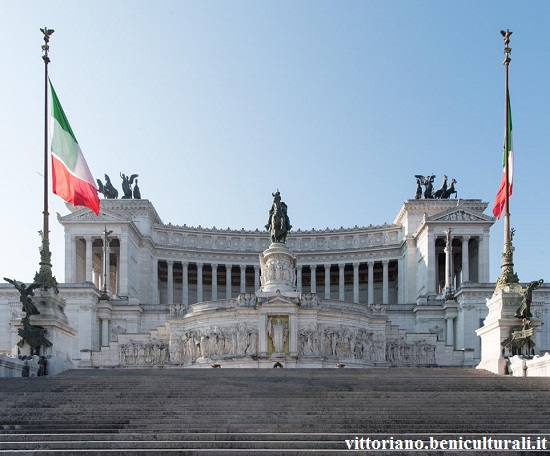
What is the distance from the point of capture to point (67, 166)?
32.1 m

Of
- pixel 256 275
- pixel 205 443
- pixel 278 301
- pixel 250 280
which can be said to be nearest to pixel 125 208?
pixel 256 275

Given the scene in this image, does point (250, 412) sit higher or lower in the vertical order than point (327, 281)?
lower

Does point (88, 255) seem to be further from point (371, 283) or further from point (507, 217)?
point (507, 217)

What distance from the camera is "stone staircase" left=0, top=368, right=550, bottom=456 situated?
1734 centimetres

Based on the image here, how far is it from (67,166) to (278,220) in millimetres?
21293

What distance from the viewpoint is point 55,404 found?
69.3ft

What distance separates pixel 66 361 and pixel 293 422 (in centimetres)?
1517

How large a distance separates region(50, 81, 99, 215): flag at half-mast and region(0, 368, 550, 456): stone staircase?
935 centimetres

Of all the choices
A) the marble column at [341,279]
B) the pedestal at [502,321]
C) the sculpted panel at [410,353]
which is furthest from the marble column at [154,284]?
the pedestal at [502,321]

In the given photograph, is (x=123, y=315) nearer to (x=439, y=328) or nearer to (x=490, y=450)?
(x=439, y=328)

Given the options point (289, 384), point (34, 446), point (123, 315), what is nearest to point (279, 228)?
point (123, 315)

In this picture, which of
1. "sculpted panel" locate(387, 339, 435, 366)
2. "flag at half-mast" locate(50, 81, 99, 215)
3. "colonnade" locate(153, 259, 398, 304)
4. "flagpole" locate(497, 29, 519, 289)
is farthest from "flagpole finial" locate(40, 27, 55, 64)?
"colonnade" locate(153, 259, 398, 304)

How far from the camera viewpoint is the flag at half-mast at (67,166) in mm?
31953

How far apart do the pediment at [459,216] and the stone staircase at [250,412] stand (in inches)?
1946
